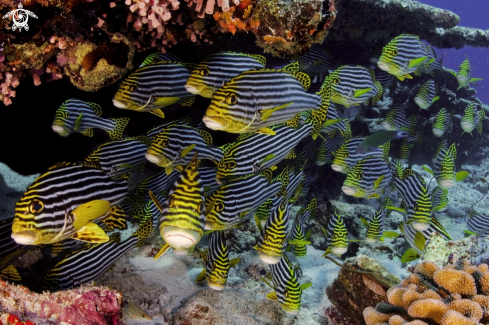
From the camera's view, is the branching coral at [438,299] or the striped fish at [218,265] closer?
the branching coral at [438,299]

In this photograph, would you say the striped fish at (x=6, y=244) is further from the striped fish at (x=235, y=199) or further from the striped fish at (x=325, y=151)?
the striped fish at (x=325, y=151)

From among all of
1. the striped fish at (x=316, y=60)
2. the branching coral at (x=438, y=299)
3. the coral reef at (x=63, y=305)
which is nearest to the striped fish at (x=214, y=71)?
the coral reef at (x=63, y=305)

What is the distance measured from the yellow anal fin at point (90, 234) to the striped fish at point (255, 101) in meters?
1.25

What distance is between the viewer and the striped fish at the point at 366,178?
16.3ft

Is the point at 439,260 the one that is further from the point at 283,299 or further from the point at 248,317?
the point at 248,317

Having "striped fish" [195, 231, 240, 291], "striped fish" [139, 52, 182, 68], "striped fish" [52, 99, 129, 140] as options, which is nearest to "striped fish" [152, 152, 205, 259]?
"striped fish" [195, 231, 240, 291]

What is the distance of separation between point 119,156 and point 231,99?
2312 mm

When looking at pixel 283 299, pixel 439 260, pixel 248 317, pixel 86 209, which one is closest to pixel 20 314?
pixel 86 209

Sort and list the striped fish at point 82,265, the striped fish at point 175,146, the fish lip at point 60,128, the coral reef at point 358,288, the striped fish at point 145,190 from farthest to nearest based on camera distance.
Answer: the striped fish at point 145,190, the fish lip at point 60,128, the striped fish at point 175,146, the coral reef at point 358,288, the striped fish at point 82,265

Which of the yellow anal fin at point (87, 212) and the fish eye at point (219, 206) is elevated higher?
the yellow anal fin at point (87, 212)

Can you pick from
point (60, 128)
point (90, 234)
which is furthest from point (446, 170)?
point (60, 128)

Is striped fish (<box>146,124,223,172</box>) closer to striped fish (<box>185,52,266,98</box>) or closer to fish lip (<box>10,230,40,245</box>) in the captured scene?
striped fish (<box>185,52,266,98</box>)

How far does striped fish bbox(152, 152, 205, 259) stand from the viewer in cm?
189

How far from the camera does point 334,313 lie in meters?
4.09
